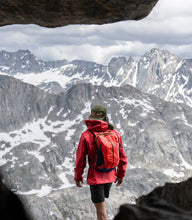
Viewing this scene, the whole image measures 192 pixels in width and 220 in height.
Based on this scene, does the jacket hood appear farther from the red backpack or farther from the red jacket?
the red backpack

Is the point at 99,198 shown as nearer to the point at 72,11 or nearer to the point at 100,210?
the point at 100,210

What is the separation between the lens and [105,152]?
869 cm

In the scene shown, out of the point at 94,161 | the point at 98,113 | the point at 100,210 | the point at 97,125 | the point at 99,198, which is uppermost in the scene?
the point at 98,113

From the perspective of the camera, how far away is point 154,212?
3.85 m

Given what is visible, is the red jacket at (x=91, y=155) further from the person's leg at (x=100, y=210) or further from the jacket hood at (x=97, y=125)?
the person's leg at (x=100, y=210)

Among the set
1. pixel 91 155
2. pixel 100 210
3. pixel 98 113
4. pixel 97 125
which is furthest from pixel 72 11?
pixel 100 210

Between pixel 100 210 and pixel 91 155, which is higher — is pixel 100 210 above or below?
below

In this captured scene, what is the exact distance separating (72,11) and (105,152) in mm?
6804

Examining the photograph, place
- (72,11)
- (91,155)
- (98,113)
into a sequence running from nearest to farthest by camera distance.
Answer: (91,155) → (98,113) → (72,11)

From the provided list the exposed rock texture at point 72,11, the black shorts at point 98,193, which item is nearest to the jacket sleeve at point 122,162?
the black shorts at point 98,193

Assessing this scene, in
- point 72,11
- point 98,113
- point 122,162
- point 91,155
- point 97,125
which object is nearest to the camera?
point 91,155

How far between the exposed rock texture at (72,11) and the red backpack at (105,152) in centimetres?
585

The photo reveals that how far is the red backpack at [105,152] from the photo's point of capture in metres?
8.69

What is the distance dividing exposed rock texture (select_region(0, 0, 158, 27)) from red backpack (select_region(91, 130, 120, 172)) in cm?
585
